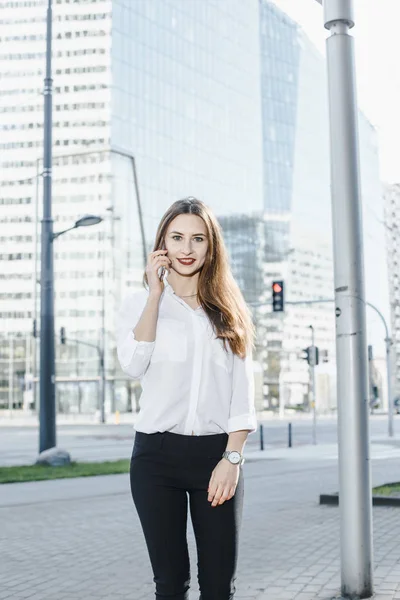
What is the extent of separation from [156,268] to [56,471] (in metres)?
13.2

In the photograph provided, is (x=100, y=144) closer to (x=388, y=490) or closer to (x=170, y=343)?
(x=388, y=490)

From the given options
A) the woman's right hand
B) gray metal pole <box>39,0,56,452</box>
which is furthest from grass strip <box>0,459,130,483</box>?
the woman's right hand

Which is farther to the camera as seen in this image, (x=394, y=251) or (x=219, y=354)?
(x=394, y=251)

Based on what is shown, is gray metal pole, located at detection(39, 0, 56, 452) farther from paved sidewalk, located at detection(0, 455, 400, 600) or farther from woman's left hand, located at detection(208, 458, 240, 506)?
woman's left hand, located at detection(208, 458, 240, 506)

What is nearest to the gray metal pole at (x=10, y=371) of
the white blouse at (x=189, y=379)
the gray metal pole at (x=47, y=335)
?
the gray metal pole at (x=47, y=335)

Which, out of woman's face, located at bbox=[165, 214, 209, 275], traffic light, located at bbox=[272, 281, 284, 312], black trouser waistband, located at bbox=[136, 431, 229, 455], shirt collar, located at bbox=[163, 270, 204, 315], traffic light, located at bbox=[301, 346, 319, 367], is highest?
traffic light, located at bbox=[272, 281, 284, 312]

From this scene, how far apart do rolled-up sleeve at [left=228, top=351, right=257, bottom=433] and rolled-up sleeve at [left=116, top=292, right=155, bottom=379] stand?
0.99 feet

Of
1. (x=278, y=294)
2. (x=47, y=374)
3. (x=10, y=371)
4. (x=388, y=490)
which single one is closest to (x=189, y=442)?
(x=388, y=490)

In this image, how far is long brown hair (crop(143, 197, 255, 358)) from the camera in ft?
9.66

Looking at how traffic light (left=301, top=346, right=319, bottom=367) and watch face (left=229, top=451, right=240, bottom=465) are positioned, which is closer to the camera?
watch face (left=229, top=451, right=240, bottom=465)

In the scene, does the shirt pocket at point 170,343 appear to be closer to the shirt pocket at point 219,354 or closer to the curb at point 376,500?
the shirt pocket at point 219,354

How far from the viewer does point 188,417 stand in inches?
113

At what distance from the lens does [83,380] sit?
81062 mm

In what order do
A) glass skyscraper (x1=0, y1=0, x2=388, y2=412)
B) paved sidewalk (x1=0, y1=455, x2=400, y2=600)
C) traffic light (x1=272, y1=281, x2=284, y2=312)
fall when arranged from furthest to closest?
glass skyscraper (x1=0, y1=0, x2=388, y2=412), traffic light (x1=272, y1=281, x2=284, y2=312), paved sidewalk (x1=0, y1=455, x2=400, y2=600)
